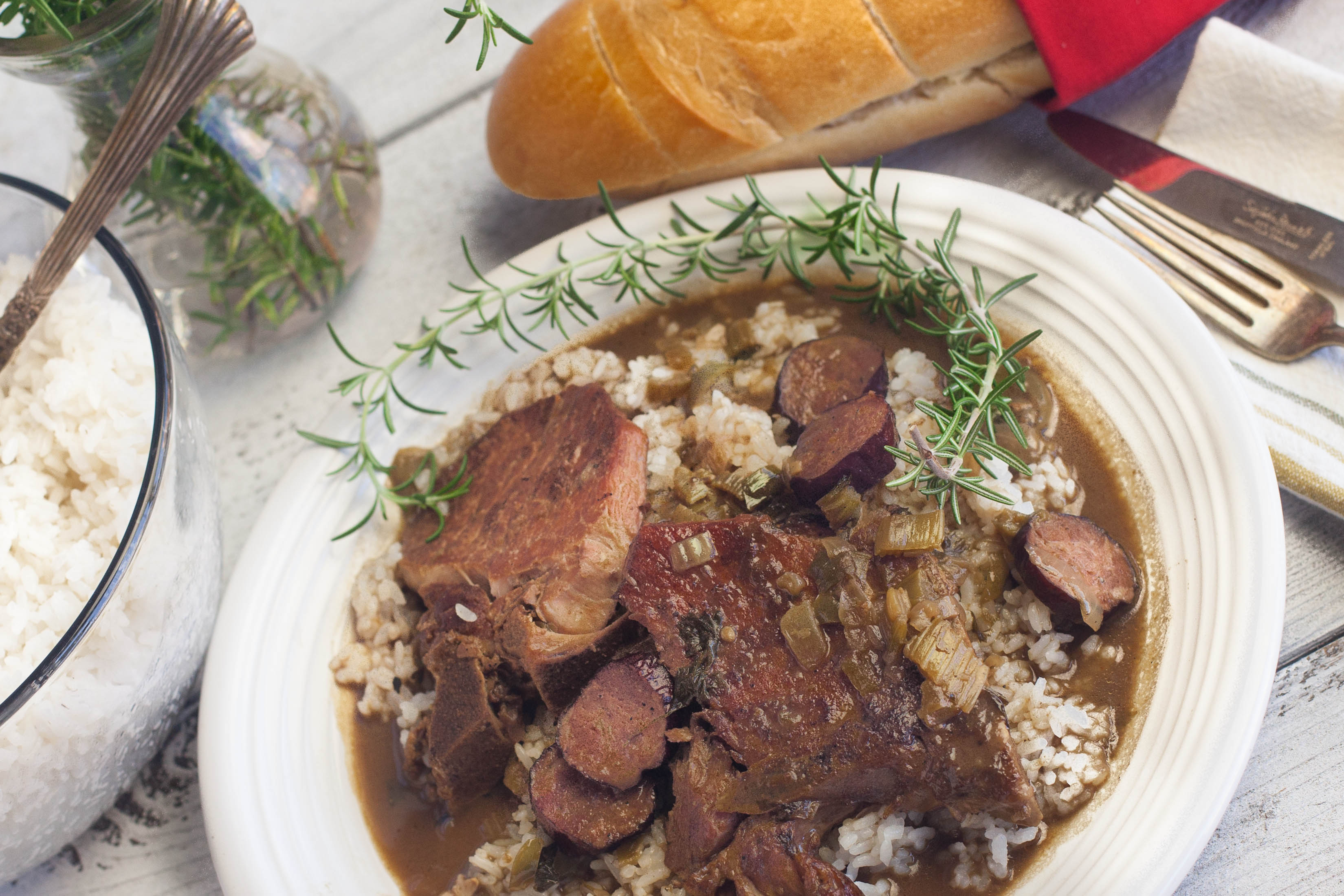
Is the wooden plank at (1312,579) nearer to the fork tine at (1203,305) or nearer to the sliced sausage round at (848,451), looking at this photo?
the fork tine at (1203,305)

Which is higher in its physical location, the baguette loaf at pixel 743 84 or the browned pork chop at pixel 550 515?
the baguette loaf at pixel 743 84

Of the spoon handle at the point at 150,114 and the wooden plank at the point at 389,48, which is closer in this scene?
the spoon handle at the point at 150,114

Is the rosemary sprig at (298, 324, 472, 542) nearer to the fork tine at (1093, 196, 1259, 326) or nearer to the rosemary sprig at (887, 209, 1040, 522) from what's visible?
the rosemary sprig at (887, 209, 1040, 522)

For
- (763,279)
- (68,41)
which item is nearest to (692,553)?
(763,279)

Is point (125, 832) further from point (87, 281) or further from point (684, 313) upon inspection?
point (684, 313)

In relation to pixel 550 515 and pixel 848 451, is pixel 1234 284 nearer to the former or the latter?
pixel 848 451

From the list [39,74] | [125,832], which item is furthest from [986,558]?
[39,74]

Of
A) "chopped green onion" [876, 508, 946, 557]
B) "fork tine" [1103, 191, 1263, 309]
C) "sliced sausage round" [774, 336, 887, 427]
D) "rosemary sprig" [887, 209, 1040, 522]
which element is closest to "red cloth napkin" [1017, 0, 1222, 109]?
"fork tine" [1103, 191, 1263, 309]

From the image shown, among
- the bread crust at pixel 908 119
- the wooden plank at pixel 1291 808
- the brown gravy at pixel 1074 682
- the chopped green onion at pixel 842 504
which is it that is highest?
the bread crust at pixel 908 119

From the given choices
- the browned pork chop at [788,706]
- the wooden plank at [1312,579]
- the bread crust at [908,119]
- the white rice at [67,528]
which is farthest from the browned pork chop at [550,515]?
the wooden plank at [1312,579]
